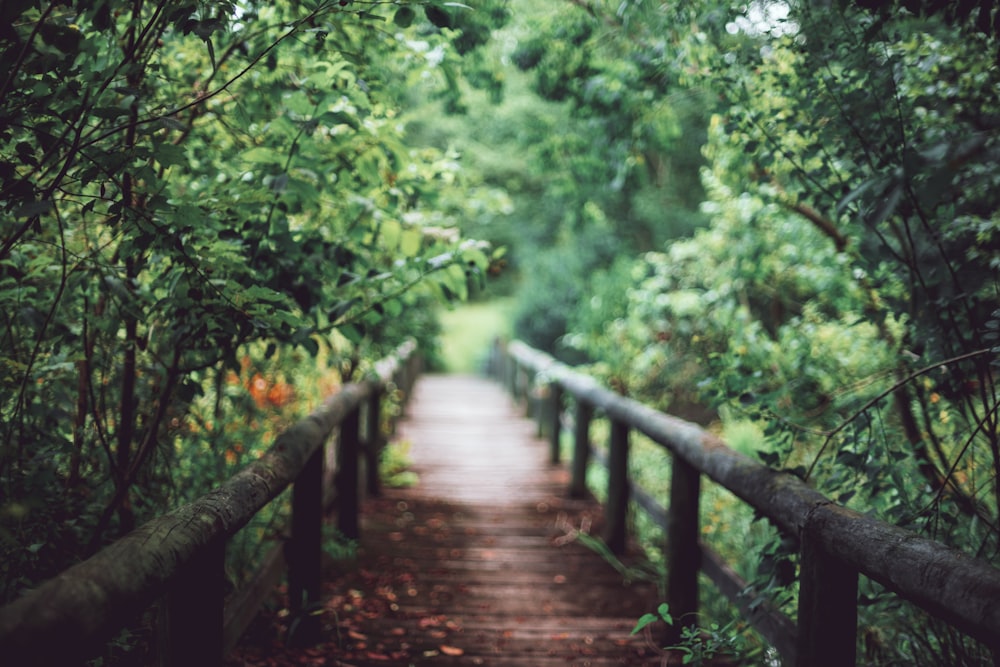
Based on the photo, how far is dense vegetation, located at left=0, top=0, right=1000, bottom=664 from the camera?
6.16ft

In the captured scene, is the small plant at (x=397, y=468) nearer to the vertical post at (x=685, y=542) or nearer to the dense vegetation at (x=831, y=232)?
the dense vegetation at (x=831, y=232)

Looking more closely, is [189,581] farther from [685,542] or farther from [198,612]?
[685,542]

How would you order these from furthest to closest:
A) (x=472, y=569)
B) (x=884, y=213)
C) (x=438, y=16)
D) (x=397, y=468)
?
(x=397, y=468)
(x=472, y=569)
(x=438, y=16)
(x=884, y=213)

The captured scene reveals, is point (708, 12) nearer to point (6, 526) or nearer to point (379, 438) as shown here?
point (6, 526)

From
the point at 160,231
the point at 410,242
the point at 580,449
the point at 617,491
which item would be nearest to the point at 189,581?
the point at 160,231

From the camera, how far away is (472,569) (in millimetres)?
4391

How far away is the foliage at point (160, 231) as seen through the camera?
1790 mm

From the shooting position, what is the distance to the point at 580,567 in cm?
449

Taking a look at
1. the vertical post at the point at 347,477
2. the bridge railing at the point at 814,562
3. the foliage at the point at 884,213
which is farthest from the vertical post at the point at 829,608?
the vertical post at the point at 347,477

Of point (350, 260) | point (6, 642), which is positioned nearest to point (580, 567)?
point (350, 260)

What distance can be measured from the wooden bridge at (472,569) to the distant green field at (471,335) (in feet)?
53.1

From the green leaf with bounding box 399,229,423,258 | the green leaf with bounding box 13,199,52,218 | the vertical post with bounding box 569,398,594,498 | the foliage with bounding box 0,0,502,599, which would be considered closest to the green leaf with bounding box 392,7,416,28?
the foliage with bounding box 0,0,502,599

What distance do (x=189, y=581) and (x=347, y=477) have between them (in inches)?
109

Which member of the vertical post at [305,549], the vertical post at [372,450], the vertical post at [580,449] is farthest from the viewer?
the vertical post at [372,450]
